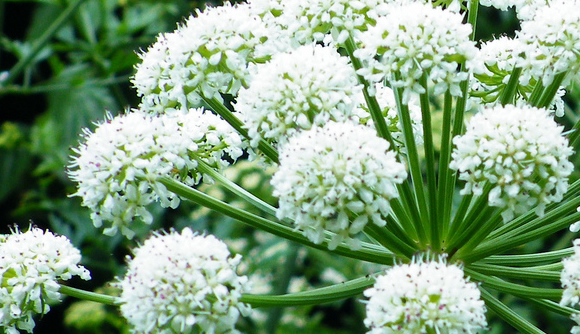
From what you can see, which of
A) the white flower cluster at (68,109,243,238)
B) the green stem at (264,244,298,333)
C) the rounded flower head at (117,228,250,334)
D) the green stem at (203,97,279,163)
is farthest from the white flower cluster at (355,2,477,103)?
the green stem at (264,244,298,333)

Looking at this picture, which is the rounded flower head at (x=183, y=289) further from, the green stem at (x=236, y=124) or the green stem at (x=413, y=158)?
the green stem at (x=413, y=158)

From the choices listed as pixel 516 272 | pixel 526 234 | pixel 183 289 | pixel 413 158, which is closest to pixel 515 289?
pixel 516 272

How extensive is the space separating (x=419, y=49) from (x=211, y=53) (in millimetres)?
895

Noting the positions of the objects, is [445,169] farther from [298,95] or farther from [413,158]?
[298,95]

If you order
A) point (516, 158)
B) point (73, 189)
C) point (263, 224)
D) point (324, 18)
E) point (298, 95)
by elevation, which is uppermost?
point (73, 189)

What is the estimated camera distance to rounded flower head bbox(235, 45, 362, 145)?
2994 millimetres

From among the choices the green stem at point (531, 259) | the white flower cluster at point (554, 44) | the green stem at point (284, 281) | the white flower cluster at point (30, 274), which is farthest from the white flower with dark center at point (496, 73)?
the green stem at point (284, 281)

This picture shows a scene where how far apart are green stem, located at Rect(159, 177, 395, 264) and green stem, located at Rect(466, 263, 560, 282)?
0.38 m

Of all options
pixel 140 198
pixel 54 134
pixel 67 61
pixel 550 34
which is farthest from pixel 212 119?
pixel 67 61

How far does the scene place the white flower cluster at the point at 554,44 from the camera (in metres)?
3.08

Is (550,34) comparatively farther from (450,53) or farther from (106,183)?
(106,183)

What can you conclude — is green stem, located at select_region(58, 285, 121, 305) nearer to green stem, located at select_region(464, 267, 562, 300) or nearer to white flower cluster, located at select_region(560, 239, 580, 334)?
green stem, located at select_region(464, 267, 562, 300)

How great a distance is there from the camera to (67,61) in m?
10.0

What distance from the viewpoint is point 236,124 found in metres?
3.29
